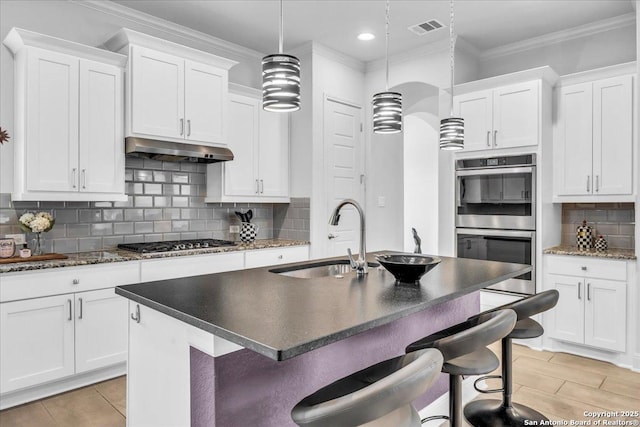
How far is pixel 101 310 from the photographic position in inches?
121

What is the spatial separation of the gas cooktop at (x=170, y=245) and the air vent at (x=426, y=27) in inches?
109

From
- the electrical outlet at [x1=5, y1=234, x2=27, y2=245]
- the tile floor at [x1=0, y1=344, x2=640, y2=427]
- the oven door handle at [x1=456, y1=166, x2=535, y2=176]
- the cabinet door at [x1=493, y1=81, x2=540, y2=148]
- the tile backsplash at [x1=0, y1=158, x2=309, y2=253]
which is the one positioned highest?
the cabinet door at [x1=493, y1=81, x2=540, y2=148]

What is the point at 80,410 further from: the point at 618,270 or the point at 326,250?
the point at 618,270

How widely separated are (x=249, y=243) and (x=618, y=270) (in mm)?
3263

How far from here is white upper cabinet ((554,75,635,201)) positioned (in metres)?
3.63

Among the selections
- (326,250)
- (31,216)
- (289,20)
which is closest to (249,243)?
(326,250)

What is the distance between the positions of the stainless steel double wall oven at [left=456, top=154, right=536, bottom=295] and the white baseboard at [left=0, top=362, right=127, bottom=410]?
10.9 feet

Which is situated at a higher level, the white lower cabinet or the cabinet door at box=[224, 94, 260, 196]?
the cabinet door at box=[224, 94, 260, 196]

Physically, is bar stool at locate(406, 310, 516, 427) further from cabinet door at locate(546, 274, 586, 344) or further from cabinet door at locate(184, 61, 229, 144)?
cabinet door at locate(184, 61, 229, 144)

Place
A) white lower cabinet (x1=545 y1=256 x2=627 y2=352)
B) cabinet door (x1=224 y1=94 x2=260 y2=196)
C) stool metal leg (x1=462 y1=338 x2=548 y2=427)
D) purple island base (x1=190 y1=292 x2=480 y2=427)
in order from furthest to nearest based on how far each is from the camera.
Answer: cabinet door (x1=224 y1=94 x2=260 y2=196)
white lower cabinet (x1=545 y1=256 x2=627 y2=352)
stool metal leg (x1=462 y1=338 x2=548 y2=427)
purple island base (x1=190 y1=292 x2=480 y2=427)

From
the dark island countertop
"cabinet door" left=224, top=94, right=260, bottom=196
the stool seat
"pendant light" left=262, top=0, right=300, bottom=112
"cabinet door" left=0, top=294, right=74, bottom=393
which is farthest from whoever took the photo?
"cabinet door" left=224, top=94, right=260, bottom=196

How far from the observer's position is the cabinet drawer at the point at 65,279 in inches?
106

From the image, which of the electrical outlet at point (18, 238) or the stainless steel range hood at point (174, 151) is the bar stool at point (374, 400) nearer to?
the stainless steel range hood at point (174, 151)

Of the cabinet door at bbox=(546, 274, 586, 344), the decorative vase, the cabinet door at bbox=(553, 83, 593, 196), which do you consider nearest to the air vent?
the cabinet door at bbox=(553, 83, 593, 196)
